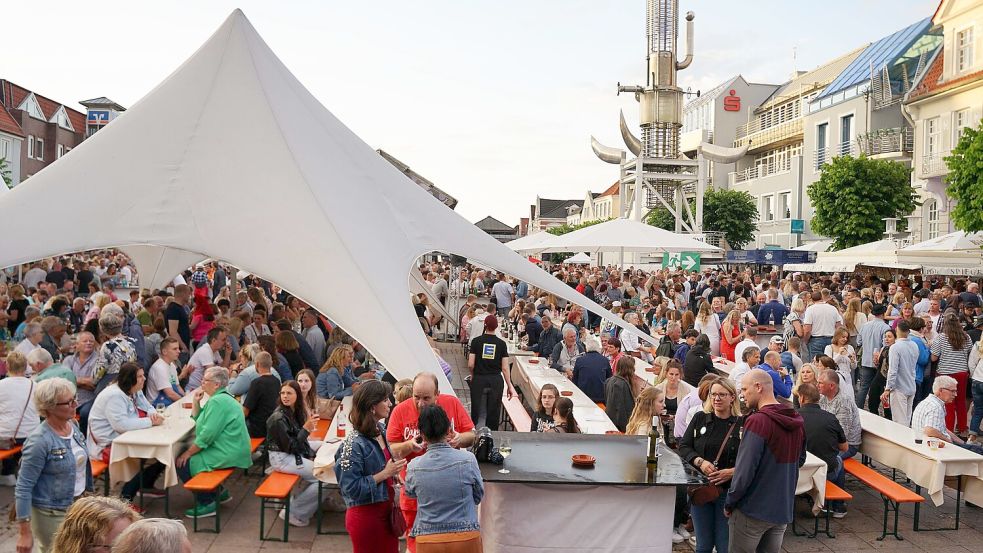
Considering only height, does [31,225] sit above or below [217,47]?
below

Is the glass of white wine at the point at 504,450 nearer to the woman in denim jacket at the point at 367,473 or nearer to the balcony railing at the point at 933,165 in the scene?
the woman in denim jacket at the point at 367,473

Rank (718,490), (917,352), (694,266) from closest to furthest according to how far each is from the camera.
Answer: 1. (718,490)
2. (917,352)
3. (694,266)

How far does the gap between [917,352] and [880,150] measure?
30778 mm

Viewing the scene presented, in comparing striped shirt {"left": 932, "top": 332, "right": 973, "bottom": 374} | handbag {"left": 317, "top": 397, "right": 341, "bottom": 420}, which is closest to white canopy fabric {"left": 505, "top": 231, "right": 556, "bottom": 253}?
striped shirt {"left": 932, "top": 332, "right": 973, "bottom": 374}

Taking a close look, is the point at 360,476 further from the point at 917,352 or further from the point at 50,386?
the point at 917,352

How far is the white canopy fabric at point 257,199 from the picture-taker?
7074 mm

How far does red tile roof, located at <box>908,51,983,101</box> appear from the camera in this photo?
2773cm

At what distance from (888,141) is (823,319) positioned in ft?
92.7

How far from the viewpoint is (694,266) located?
27688 millimetres

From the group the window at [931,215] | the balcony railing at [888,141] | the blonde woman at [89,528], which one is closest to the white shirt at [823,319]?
the blonde woman at [89,528]

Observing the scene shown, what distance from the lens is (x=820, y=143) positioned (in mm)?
41688

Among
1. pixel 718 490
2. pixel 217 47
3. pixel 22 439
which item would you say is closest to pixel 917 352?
pixel 718 490

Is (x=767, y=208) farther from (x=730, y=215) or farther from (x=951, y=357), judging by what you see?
(x=951, y=357)

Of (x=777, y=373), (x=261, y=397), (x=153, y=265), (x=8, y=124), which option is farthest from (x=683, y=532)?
(x=8, y=124)
